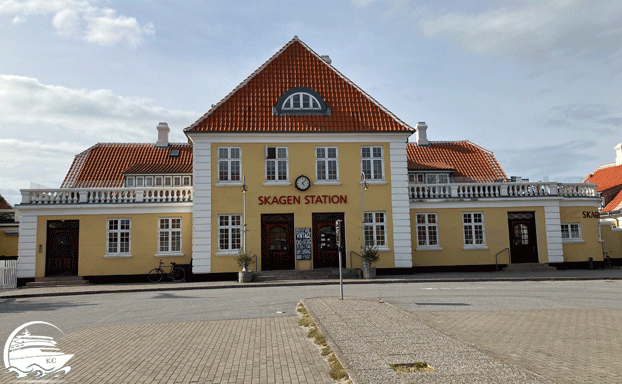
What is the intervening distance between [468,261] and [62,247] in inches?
821

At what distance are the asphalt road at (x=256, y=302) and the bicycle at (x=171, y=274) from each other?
4090 mm

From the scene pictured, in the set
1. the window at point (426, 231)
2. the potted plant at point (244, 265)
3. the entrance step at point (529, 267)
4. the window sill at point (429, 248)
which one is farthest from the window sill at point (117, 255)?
the entrance step at point (529, 267)

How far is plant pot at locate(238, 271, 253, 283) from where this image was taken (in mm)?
20016

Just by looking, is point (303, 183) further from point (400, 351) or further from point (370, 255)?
point (400, 351)

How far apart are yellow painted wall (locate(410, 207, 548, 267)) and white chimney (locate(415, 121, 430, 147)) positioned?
1097cm

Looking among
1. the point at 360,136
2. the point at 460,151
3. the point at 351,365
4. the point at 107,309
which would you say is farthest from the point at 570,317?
the point at 460,151

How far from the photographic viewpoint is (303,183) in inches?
872

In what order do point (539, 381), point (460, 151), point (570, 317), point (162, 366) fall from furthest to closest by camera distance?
1. point (460, 151)
2. point (570, 317)
3. point (162, 366)
4. point (539, 381)

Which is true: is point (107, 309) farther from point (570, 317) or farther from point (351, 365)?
point (570, 317)


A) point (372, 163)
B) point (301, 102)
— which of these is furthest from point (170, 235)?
point (372, 163)

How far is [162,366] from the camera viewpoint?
22.4ft

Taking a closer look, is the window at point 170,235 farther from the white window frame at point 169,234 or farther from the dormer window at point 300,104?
→ the dormer window at point 300,104

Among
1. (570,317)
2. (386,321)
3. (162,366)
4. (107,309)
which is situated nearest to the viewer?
(162,366)

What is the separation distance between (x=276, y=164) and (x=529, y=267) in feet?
47.1
